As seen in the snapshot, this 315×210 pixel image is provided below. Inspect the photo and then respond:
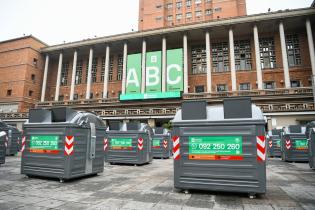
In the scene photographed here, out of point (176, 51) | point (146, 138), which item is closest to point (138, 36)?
point (176, 51)

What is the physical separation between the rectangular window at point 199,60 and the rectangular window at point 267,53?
9.07m

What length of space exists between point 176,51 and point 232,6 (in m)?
28.8

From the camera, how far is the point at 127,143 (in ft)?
38.8

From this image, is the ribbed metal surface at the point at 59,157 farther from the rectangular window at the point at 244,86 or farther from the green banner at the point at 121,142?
the rectangular window at the point at 244,86

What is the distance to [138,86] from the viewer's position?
119 ft

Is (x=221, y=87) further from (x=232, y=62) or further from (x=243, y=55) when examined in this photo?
(x=243, y=55)

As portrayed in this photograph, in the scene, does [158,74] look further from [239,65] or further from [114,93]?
[239,65]

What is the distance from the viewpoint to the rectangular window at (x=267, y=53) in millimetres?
35094

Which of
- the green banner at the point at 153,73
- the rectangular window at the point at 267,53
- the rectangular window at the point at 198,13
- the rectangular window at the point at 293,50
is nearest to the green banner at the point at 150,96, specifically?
the green banner at the point at 153,73

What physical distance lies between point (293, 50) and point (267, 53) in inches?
147

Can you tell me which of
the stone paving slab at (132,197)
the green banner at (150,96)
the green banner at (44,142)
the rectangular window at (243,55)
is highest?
the rectangular window at (243,55)

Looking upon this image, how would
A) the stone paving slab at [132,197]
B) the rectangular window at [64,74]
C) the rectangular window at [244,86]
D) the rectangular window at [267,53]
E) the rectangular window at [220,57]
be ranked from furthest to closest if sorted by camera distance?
the rectangular window at [64,74]
the rectangular window at [220,57]
the rectangular window at [244,86]
the rectangular window at [267,53]
the stone paving slab at [132,197]

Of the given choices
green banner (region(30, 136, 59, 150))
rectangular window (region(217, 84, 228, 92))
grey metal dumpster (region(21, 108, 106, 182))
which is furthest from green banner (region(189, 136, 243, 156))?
rectangular window (region(217, 84, 228, 92))

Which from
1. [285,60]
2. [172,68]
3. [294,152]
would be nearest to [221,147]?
[294,152]
